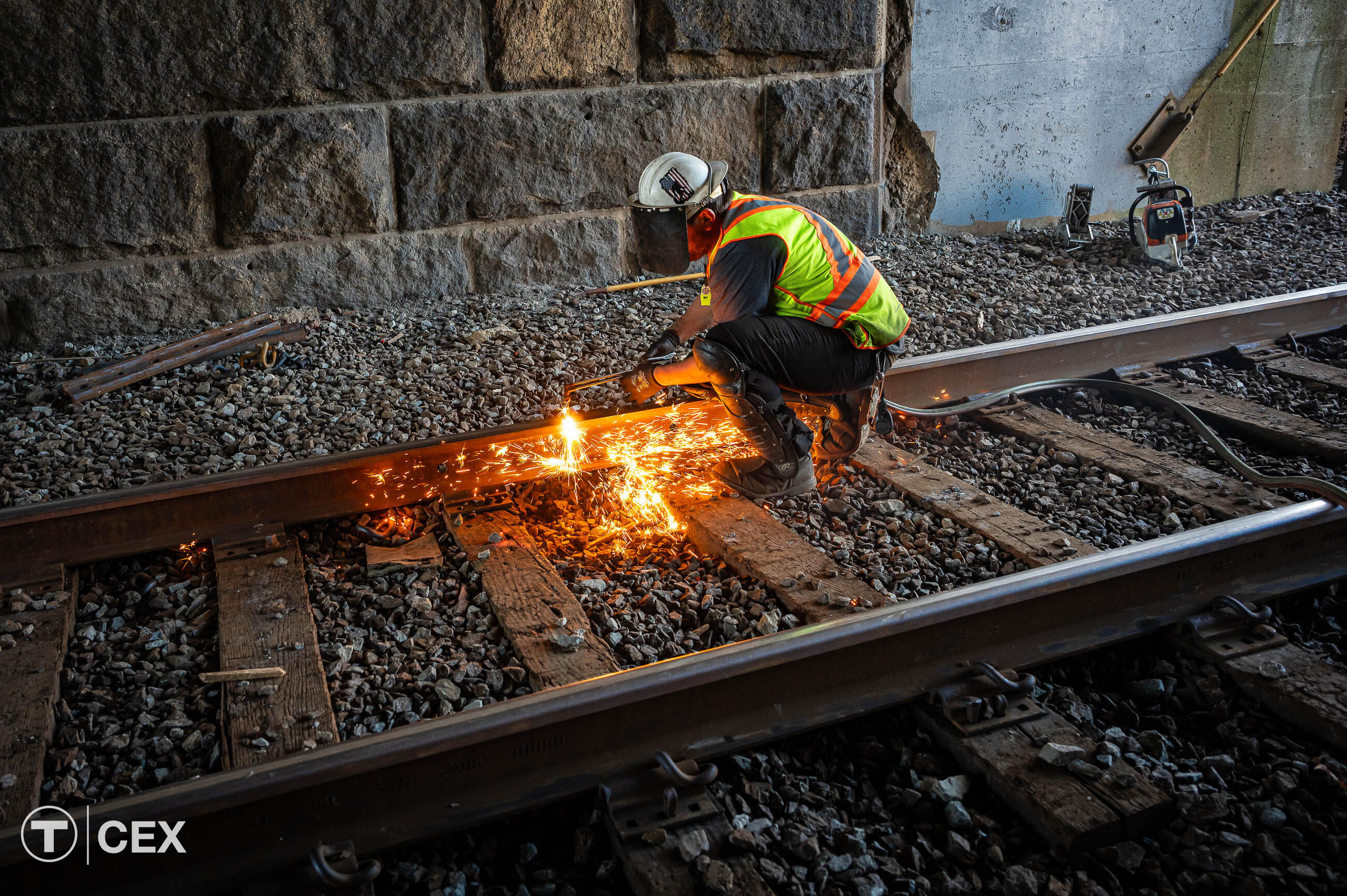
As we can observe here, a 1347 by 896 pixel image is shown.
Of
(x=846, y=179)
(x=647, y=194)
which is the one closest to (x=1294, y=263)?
(x=846, y=179)

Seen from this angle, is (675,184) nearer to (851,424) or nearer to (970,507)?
(851,424)

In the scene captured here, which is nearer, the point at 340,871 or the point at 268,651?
the point at 340,871

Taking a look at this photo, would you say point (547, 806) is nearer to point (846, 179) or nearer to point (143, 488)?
point (143, 488)

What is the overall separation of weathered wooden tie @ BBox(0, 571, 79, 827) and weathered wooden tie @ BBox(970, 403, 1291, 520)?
3782 millimetres

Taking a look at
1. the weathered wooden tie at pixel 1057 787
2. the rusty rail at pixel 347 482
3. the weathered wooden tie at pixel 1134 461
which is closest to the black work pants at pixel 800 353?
the rusty rail at pixel 347 482

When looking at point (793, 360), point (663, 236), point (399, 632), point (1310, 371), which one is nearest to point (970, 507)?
point (793, 360)

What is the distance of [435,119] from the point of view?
642 cm

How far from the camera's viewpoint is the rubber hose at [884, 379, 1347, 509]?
12.2 ft

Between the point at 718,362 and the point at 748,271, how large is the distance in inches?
13.6

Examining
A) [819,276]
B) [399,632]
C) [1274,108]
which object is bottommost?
[399,632]

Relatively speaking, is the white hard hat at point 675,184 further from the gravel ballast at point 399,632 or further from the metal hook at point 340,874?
the metal hook at point 340,874

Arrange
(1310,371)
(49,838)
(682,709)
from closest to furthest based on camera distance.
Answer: (49,838)
(682,709)
(1310,371)

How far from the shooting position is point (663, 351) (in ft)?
13.2

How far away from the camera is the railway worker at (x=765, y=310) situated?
3.58 meters
